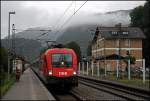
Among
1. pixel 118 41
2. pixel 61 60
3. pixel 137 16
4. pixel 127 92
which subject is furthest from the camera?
pixel 137 16

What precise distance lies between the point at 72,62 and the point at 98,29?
68.9 metres

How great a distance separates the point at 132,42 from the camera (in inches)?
4183

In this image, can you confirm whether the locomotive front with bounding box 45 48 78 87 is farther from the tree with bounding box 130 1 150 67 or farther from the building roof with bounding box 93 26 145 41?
the tree with bounding box 130 1 150 67

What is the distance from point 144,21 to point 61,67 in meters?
85.1

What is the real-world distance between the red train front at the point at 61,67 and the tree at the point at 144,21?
76.9 metres

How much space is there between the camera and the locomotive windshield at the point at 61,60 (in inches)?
1168

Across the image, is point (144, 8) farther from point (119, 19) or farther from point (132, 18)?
point (119, 19)

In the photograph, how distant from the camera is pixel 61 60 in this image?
29.9 metres

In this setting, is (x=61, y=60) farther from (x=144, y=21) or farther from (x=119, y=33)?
(x=144, y=21)

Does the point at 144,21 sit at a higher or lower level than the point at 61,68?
higher

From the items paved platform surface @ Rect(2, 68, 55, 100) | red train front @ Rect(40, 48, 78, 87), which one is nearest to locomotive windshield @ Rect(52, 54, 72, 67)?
red train front @ Rect(40, 48, 78, 87)

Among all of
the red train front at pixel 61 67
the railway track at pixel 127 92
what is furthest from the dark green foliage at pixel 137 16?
the red train front at pixel 61 67

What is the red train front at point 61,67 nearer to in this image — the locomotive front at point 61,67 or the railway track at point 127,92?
the locomotive front at point 61,67

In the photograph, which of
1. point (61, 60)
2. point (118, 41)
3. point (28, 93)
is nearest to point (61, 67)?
point (61, 60)
